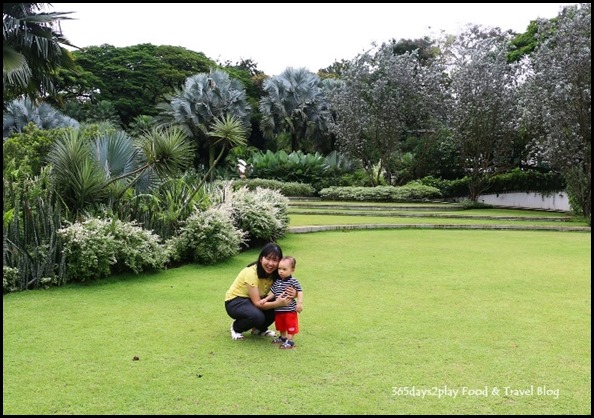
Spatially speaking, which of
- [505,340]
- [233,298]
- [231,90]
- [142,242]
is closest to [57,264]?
[142,242]

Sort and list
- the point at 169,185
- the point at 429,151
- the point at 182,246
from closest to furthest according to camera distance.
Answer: the point at 182,246 < the point at 169,185 < the point at 429,151

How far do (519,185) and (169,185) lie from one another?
17.9 metres

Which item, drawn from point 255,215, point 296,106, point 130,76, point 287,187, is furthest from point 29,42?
point 130,76

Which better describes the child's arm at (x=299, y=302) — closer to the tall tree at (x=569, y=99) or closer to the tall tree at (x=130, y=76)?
the tall tree at (x=569, y=99)

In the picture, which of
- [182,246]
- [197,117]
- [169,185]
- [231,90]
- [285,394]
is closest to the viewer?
[285,394]

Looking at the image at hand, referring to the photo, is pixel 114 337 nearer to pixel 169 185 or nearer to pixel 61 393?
pixel 61 393

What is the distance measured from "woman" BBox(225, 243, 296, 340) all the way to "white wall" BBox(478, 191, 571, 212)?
745 inches

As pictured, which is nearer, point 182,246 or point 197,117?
point 182,246

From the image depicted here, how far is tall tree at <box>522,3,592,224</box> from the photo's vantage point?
15203 millimetres

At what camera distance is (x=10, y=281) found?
669cm

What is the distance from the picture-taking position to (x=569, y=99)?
608 inches

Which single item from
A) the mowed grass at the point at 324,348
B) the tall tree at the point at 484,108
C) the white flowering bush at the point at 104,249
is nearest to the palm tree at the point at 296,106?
the tall tree at the point at 484,108

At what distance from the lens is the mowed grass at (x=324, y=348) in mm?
3518

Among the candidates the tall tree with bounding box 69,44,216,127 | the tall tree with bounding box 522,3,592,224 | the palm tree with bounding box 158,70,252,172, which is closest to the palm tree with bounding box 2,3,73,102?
the tall tree with bounding box 522,3,592,224
